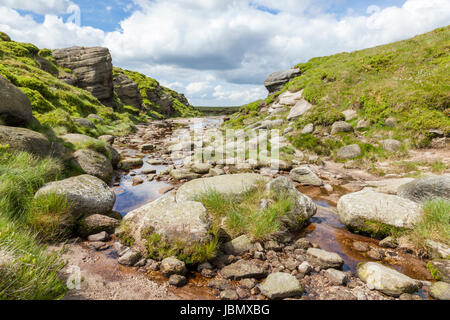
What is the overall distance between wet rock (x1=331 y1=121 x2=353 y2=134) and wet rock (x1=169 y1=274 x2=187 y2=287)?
1511 centimetres

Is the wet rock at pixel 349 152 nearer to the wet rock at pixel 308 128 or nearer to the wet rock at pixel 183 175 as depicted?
the wet rock at pixel 308 128

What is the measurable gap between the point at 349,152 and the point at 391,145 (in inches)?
86.9

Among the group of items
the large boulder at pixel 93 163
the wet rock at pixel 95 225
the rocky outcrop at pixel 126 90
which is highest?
the rocky outcrop at pixel 126 90

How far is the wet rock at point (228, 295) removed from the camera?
3818mm

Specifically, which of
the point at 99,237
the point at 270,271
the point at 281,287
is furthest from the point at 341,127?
the point at 99,237

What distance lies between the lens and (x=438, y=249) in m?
4.91

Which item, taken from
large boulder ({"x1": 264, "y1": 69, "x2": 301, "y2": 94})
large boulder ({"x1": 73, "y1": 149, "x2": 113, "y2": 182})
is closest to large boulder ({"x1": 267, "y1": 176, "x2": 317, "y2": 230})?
large boulder ({"x1": 73, "y1": 149, "x2": 113, "y2": 182})

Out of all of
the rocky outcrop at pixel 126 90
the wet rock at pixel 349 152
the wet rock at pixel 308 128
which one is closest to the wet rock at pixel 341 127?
the wet rock at pixel 308 128

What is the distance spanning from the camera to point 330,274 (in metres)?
4.42

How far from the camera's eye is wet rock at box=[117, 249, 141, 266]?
4586 mm

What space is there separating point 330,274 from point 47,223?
601 centimetres

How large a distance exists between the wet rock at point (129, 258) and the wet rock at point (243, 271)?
1794 mm
